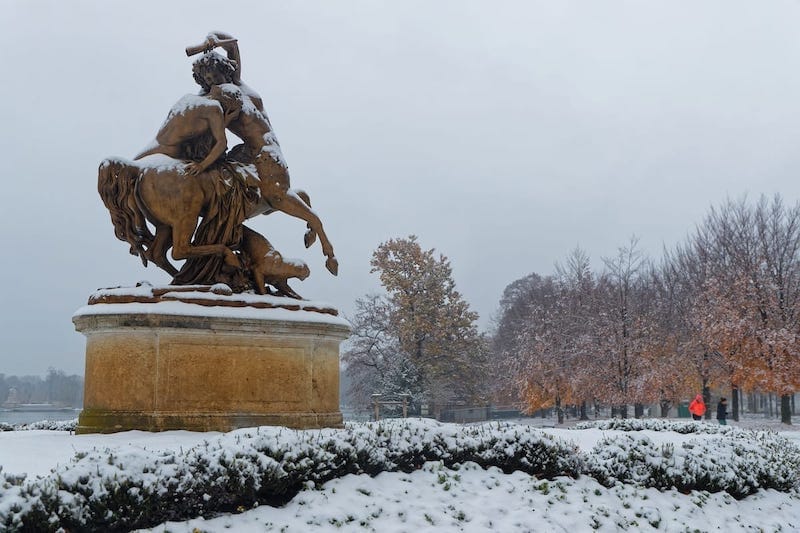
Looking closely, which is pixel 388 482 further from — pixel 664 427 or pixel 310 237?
pixel 664 427

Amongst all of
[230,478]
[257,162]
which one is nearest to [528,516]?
[230,478]

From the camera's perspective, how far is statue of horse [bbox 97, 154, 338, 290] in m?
8.72

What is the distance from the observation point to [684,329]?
35594 millimetres

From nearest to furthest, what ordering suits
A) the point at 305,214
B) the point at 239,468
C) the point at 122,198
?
the point at 239,468 → the point at 122,198 → the point at 305,214

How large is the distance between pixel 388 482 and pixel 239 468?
1.70 m

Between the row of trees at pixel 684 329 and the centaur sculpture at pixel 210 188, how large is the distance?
81.2ft

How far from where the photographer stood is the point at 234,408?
325 inches

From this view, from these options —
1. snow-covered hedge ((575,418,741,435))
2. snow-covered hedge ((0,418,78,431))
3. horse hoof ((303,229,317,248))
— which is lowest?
snow-covered hedge ((575,418,741,435))

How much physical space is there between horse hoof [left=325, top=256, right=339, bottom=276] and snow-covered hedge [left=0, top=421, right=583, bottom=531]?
2959 millimetres

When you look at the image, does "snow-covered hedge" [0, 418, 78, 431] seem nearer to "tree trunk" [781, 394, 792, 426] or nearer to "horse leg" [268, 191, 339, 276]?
"horse leg" [268, 191, 339, 276]

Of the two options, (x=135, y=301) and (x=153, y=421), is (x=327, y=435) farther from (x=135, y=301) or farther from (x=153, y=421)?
(x=135, y=301)

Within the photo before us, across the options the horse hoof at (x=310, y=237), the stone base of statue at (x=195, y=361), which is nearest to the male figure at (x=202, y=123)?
the horse hoof at (x=310, y=237)

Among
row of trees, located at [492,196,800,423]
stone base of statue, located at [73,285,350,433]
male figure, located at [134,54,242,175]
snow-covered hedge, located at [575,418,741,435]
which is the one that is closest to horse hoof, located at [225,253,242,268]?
stone base of statue, located at [73,285,350,433]

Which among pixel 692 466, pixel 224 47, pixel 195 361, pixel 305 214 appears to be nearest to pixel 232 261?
pixel 305 214
